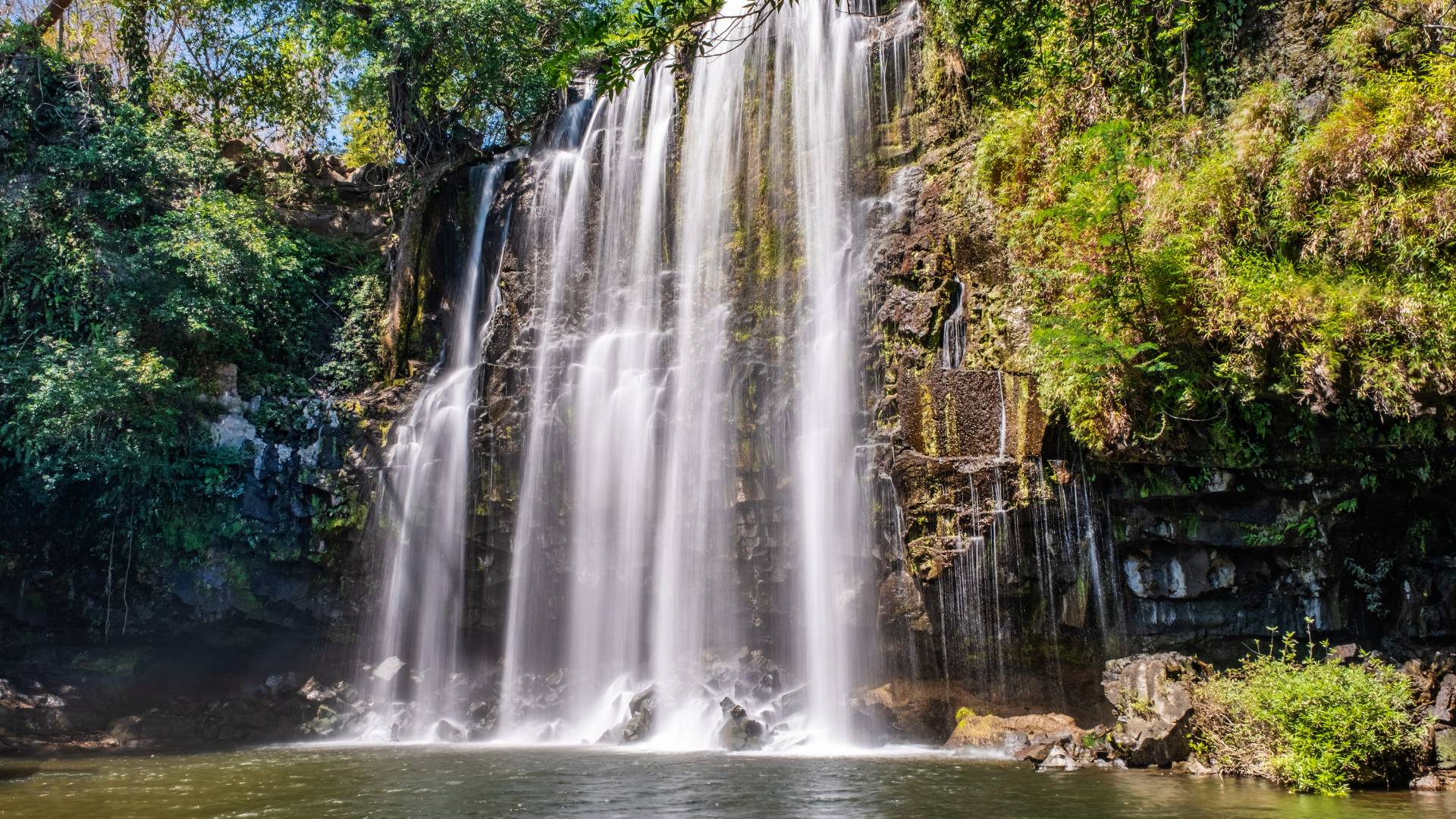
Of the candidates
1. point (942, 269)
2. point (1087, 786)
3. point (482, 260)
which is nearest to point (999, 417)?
point (942, 269)

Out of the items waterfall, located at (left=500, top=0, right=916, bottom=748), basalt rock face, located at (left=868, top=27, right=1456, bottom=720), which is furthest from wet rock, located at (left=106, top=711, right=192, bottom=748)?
basalt rock face, located at (left=868, top=27, right=1456, bottom=720)

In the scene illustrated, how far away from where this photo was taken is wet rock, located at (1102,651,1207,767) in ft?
32.7

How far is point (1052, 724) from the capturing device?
1201 cm

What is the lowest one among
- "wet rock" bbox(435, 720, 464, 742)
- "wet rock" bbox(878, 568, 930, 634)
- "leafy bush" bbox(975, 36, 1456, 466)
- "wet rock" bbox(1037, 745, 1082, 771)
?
"wet rock" bbox(435, 720, 464, 742)

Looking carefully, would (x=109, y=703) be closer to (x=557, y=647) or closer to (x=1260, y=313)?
(x=557, y=647)

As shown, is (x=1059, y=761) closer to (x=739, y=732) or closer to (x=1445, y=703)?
(x=1445, y=703)

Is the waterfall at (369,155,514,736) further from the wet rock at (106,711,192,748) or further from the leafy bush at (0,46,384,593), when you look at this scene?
the wet rock at (106,711,192,748)

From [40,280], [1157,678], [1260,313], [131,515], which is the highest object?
[40,280]

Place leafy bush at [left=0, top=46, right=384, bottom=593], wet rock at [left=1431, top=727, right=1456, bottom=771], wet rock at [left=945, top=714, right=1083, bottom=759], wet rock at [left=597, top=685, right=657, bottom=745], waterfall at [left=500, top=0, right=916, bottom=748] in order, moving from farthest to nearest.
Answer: leafy bush at [left=0, top=46, right=384, bottom=593], waterfall at [left=500, top=0, right=916, bottom=748], wet rock at [left=597, top=685, right=657, bottom=745], wet rock at [left=945, top=714, right=1083, bottom=759], wet rock at [left=1431, top=727, right=1456, bottom=771]

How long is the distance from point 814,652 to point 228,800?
8.07 meters

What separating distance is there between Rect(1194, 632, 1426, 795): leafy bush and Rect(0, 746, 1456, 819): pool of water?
333 millimetres

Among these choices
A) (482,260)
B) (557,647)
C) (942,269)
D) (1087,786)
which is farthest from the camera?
(482,260)

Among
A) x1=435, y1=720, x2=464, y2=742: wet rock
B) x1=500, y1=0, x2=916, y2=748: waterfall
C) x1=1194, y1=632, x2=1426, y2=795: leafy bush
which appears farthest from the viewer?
x1=435, y1=720, x2=464, y2=742: wet rock

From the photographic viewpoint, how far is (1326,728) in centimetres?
870
